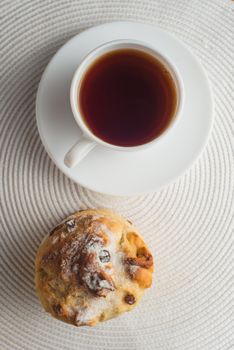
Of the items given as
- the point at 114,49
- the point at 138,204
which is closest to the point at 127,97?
the point at 114,49

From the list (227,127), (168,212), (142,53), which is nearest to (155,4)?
(142,53)

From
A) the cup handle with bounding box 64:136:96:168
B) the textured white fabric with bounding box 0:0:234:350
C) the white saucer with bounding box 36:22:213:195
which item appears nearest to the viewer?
the cup handle with bounding box 64:136:96:168

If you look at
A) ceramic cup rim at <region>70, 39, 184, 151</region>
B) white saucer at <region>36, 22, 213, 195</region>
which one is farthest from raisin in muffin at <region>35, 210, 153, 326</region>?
ceramic cup rim at <region>70, 39, 184, 151</region>

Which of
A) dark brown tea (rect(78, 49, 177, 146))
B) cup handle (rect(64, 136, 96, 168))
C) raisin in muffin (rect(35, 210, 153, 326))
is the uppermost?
dark brown tea (rect(78, 49, 177, 146))

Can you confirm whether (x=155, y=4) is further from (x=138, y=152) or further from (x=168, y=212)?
(x=168, y=212)

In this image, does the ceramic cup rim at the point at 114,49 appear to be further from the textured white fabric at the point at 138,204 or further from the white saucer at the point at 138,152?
the textured white fabric at the point at 138,204

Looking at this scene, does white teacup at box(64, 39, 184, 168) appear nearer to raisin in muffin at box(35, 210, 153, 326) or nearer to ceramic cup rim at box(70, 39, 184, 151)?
ceramic cup rim at box(70, 39, 184, 151)
